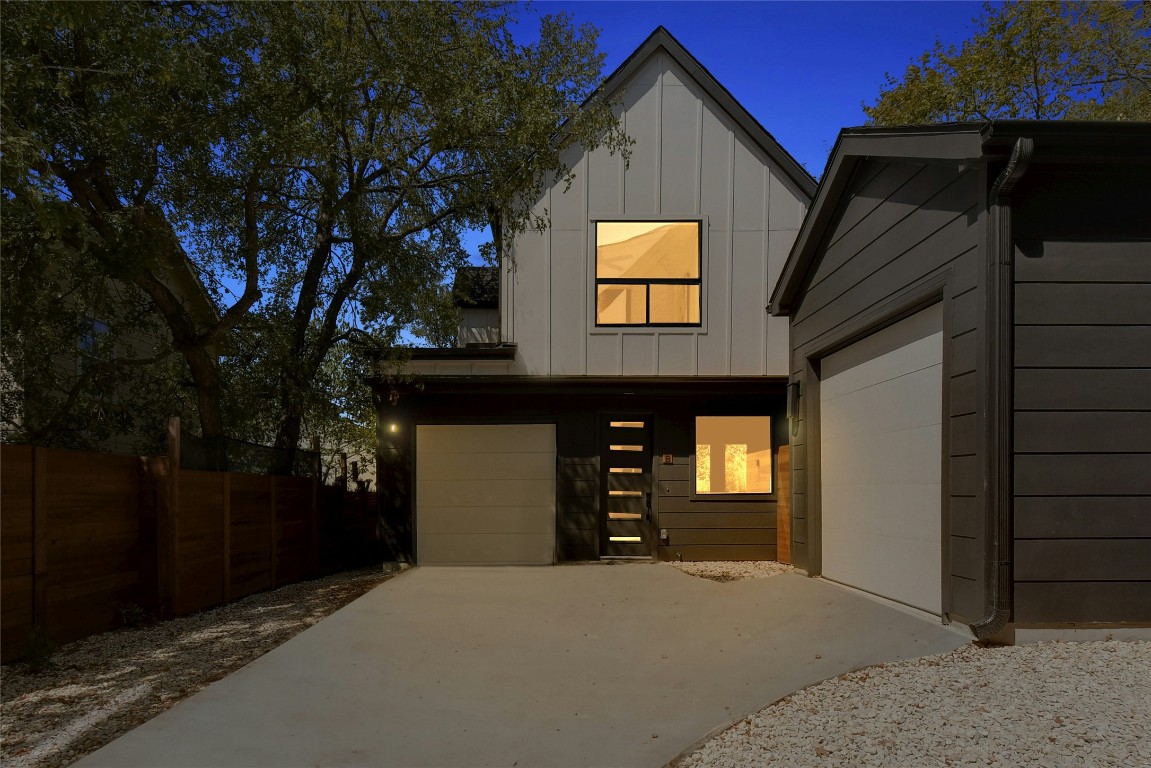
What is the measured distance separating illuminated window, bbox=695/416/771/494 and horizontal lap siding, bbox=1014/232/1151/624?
24.0 feet

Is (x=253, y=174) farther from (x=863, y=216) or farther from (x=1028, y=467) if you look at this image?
(x=1028, y=467)

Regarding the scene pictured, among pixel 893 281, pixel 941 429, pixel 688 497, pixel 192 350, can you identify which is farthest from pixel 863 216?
pixel 192 350

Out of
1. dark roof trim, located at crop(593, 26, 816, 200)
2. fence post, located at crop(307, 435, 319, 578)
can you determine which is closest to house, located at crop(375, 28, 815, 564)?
dark roof trim, located at crop(593, 26, 816, 200)

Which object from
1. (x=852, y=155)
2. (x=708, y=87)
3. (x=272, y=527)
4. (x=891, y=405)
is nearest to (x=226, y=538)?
(x=272, y=527)

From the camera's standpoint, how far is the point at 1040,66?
18766 millimetres

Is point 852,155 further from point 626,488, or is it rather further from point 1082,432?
point 626,488

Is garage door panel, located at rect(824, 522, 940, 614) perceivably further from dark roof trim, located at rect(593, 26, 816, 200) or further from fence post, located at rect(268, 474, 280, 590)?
fence post, located at rect(268, 474, 280, 590)

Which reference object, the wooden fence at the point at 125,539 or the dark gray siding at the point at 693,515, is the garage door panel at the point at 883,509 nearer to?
the dark gray siding at the point at 693,515

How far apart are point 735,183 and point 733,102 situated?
3.99 ft

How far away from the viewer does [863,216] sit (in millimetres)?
7652

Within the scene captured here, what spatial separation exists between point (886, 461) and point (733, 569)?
4.81 m

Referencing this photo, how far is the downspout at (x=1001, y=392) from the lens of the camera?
5066mm

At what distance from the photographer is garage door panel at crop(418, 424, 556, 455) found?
40.7 ft

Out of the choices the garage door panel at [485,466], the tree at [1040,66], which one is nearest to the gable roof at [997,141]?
the garage door panel at [485,466]
